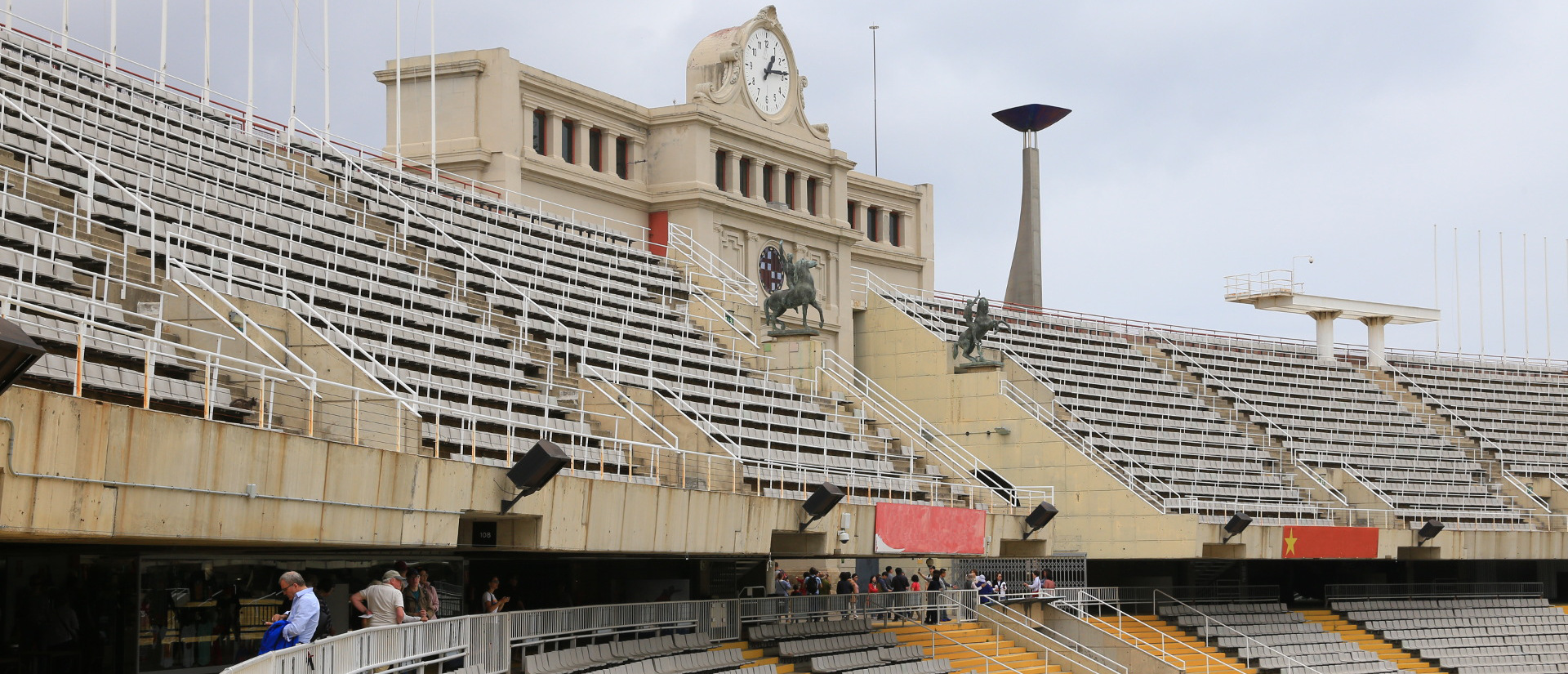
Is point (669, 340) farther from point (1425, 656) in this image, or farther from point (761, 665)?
point (1425, 656)

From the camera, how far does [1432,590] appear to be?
3853 cm

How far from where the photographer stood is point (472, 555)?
20.3 metres

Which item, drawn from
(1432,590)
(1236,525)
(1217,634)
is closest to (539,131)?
(1236,525)

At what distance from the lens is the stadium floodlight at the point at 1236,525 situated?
30.9 metres

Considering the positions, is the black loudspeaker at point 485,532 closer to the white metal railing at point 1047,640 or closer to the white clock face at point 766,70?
the white metal railing at point 1047,640

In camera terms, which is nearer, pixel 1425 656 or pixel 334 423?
pixel 334 423

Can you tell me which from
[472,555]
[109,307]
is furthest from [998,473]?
[109,307]

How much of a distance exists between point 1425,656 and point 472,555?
21095mm

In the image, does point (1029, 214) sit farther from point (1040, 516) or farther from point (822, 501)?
point (822, 501)

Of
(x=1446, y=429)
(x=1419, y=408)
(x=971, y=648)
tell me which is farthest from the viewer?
(x=1419, y=408)

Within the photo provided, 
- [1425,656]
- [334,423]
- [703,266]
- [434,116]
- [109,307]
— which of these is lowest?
[1425,656]

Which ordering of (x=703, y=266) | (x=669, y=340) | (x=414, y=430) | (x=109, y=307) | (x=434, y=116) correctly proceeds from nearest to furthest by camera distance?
(x=109, y=307), (x=414, y=430), (x=669, y=340), (x=434, y=116), (x=703, y=266)

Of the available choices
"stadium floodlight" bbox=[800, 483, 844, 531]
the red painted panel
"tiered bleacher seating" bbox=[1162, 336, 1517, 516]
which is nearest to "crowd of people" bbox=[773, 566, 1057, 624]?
"stadium floodlight" bbox=[800, 483, 844, 531]

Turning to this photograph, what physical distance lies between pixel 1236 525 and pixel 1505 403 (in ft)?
59.8
